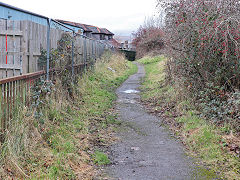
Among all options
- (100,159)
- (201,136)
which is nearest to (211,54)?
(201,136)

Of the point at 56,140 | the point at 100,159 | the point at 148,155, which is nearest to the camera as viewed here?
the point at 100,159

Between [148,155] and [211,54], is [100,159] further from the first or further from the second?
[211,54]

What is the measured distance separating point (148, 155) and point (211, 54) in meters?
3.26

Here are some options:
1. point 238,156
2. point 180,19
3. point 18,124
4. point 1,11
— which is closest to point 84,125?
point 18,124

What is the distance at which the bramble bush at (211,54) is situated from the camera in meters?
6.16

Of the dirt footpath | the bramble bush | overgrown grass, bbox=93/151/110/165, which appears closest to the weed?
overgrown grass, bbox=93/151/110/165

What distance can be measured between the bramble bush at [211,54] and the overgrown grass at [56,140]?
2.52 m

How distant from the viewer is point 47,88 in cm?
585

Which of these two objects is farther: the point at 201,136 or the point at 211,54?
the point at 211,54

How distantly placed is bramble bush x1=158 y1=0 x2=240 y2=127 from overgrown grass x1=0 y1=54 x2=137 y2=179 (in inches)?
99.1

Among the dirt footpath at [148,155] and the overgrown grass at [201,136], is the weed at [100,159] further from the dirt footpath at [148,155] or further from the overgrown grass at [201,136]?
the overgrown grass at [201,136]

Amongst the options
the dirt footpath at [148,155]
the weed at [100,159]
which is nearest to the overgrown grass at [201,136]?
the dirt footpath at [148,155]

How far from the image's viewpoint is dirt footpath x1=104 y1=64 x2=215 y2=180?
4.36 meters

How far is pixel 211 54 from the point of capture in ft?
22.8
